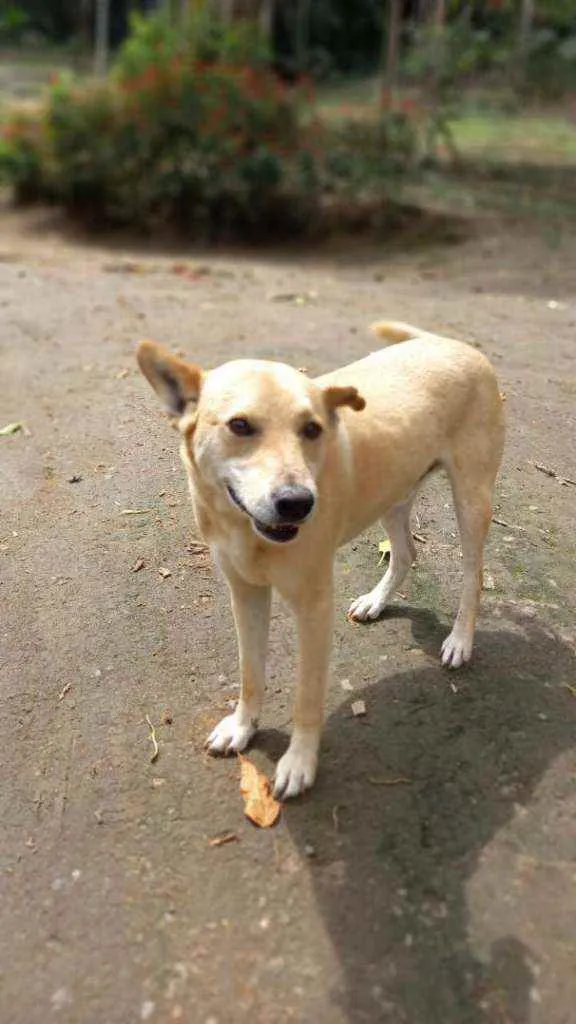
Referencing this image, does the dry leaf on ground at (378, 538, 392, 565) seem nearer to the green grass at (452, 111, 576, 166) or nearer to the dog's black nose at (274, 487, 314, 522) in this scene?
the dog's black nose at (274, 487, 314, 522)

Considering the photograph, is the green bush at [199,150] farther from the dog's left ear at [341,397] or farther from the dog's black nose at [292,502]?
the dog's black nose at [292,502]

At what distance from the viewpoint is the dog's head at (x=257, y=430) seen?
2.55 meters

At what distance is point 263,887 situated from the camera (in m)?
2.79

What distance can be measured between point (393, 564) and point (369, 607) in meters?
0.24

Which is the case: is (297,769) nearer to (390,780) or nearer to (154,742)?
(390,780)

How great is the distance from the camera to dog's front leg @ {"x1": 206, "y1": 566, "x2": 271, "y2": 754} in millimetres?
3217

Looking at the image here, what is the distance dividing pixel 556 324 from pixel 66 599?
579 centimetres

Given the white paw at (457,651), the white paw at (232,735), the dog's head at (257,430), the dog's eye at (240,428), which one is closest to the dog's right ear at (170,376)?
the dog's head at (257,430)

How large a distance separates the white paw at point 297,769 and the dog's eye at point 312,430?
115 cm

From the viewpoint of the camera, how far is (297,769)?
3.13m

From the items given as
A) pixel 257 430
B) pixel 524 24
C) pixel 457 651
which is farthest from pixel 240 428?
pixel 524 24

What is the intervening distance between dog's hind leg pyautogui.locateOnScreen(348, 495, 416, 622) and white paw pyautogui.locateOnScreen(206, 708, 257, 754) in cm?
89

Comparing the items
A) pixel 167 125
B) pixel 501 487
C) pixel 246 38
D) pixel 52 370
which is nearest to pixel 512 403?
pixel 501 487

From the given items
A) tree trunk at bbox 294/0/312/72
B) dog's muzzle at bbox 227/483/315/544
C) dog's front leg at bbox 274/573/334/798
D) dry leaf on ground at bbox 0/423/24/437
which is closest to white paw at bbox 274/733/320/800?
dog's front leg at bbox 274/573/334/798
